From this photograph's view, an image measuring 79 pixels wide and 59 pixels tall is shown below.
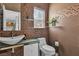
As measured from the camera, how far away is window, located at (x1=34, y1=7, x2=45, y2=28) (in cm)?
171

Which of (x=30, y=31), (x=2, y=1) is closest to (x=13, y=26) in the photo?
(x=30, y=31)

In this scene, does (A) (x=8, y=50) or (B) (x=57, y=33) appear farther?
(B) (x=57, y=33)

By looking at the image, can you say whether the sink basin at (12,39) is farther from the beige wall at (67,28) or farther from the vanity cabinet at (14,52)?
the beige wall at (67,28)

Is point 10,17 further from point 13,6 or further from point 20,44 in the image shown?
point 20,44

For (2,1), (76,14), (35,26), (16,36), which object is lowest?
(16,36)

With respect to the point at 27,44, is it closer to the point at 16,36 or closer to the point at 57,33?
the point at 16,36

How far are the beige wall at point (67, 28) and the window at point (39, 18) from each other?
0.11 m

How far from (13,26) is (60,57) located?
2.39 feet

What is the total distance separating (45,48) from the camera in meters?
1.69

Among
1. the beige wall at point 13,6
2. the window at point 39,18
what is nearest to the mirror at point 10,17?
the beige wall at point 13,6

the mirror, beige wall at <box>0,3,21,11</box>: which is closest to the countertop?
the mirror

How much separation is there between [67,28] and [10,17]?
74cm

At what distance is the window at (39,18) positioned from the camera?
1.71 metres

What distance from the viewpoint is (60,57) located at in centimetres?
171
